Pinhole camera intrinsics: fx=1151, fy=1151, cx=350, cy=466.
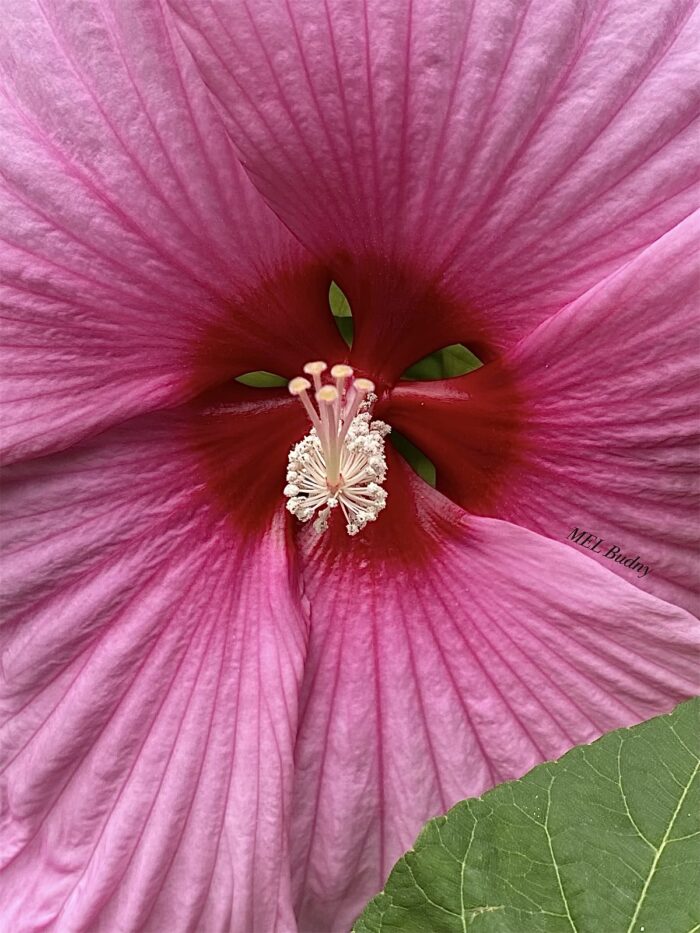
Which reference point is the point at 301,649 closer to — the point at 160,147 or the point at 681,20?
the point at 160,147

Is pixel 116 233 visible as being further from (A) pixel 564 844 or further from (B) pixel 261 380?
(A) pixel 564 844

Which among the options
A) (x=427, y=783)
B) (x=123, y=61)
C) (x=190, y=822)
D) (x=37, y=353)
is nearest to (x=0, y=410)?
(x=37, y=353)

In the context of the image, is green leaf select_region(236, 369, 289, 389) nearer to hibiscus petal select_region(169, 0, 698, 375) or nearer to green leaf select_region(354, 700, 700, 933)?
hibiscus petal select_region(169, 0, 698, 375)

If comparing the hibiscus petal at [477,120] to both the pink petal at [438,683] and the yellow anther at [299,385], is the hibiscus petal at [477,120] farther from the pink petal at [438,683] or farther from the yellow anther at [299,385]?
the pink petal at [438,683]

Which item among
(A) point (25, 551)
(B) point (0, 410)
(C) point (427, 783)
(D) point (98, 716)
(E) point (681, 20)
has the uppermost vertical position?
(E) point (681, 20)

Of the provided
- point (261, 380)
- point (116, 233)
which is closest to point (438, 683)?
point (261, 380)

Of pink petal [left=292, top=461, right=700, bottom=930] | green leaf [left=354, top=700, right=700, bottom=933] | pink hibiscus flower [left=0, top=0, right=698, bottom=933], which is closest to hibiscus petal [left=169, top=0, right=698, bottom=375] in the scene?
pink hibiscus flower [left=0, top=0, right=698, bottom=933]
